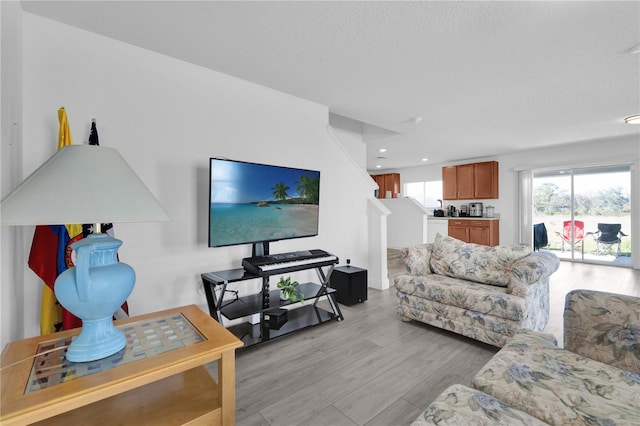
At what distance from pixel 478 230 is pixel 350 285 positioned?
4.64 metres

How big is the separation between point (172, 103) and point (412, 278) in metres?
2.70

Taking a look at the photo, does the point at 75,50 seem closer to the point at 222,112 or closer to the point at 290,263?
the point at 222,112

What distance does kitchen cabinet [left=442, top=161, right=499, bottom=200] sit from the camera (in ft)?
22.2

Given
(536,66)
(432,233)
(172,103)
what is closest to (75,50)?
(172,103)

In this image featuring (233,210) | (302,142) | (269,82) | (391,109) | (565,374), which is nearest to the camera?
(565,374)

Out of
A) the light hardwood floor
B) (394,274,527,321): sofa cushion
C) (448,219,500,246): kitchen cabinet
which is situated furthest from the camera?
(448,219,500,246): kitchen cabinet

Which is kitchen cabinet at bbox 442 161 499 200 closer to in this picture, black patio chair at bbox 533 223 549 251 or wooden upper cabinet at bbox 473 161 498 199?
wooden upper cabinet at bbox 473 161 498 199

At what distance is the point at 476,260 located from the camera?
2.87m

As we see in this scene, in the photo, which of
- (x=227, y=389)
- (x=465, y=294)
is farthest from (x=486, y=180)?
(x=227, y=389)

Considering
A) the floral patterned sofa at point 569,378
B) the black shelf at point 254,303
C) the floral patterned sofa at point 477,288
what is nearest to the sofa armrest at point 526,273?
the floral patterned sofa at point 477,288

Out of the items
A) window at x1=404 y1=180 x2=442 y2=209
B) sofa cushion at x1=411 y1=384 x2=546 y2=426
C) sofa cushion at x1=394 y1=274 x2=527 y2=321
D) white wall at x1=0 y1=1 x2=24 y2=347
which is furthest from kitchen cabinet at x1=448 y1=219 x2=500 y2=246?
white wall at x1=0 y1=1 x2=24 y2=347

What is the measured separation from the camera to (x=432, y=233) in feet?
24.6

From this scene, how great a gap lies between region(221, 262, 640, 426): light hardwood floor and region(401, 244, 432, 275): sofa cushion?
0.53 meters

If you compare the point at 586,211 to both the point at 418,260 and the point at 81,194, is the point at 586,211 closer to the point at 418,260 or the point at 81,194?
the point at 418,260
